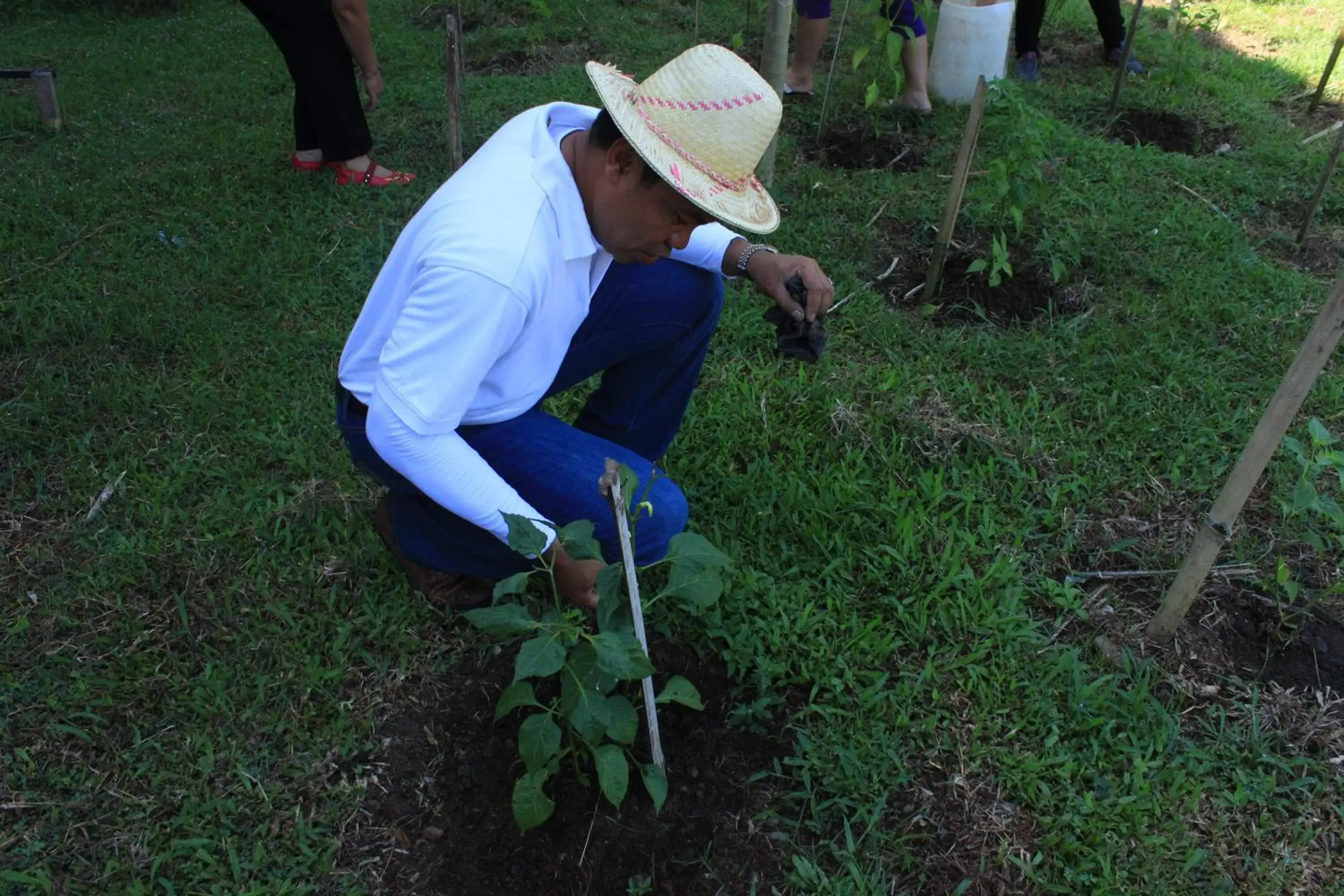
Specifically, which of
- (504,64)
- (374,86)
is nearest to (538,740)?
(374,86)

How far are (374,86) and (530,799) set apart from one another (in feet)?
11.0

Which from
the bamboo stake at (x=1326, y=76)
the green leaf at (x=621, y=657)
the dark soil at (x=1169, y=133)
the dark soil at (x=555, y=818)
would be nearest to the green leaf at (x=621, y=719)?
the green leaf at (x=621, y=657)

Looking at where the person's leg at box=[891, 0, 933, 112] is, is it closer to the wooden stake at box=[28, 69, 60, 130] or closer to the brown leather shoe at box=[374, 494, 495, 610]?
the brown leather shoe at box=[374, 494, 495, 610]

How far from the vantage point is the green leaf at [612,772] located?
5.15 ft

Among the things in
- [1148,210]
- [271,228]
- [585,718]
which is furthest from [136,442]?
[1148,210]

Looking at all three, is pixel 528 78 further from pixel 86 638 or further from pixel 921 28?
pixel 86 638

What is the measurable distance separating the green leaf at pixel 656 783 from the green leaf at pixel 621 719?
0.14 metres

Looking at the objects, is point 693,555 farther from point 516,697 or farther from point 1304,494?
point 1304,494

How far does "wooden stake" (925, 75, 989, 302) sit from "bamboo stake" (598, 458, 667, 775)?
5.88ft

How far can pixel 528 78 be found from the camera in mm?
4762

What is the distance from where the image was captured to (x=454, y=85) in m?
Answer: 2.84

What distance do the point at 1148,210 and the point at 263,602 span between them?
3.49 metres

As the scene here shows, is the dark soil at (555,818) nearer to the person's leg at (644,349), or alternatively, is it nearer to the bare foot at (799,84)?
the person's leg at (644,349)

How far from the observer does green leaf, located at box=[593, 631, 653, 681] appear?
57.1 inches
